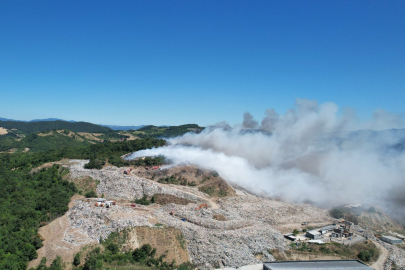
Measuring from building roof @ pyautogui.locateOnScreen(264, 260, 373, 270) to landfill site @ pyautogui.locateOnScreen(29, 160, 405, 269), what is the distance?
6.08ft

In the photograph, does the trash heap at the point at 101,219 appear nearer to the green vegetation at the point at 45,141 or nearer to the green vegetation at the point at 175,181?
the green vegetation at the point at 175,181

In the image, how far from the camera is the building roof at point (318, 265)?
2358 cm

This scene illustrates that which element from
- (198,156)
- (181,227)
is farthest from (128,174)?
(181,227)

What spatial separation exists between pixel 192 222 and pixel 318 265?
527 inches

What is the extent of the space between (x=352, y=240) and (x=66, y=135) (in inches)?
4493

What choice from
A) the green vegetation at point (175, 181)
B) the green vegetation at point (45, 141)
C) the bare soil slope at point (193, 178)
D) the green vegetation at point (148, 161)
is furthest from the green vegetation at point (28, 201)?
the green vegetation at point (45, 141)

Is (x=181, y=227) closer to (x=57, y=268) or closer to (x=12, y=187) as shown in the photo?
(x=57, y=268)

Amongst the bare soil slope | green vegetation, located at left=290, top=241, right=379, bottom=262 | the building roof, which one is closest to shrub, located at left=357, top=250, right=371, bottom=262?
green vegetation, located at left=290, top=241, right=379, bottom=262

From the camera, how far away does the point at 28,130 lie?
168m

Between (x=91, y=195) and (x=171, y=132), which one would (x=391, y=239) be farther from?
(x=171, y=132)

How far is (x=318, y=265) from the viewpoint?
79.4ft

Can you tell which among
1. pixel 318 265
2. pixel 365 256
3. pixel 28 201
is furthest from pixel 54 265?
pixel 365 256

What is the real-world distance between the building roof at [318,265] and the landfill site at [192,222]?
6.08ft

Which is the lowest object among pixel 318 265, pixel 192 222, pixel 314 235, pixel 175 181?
pixel 318 265
